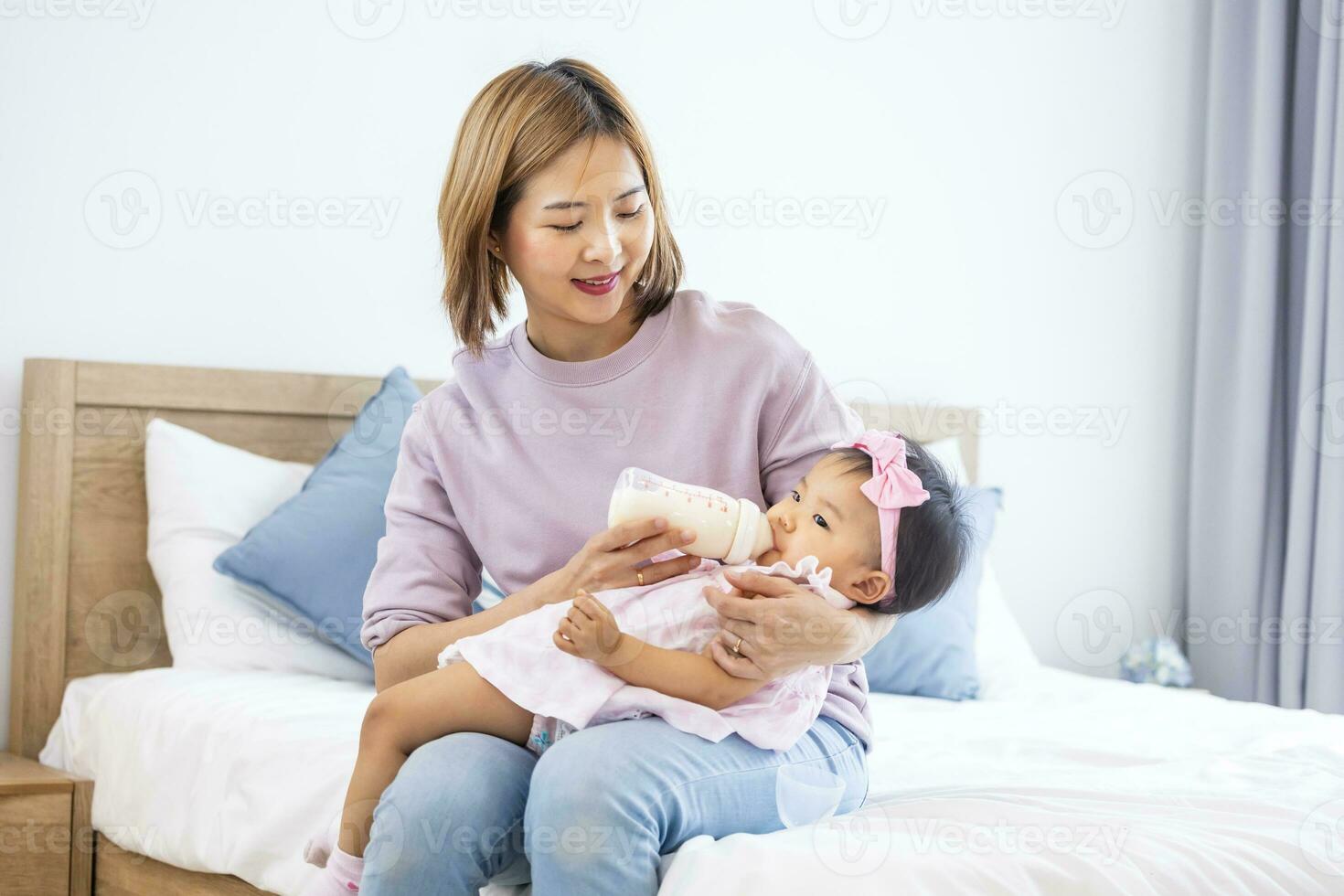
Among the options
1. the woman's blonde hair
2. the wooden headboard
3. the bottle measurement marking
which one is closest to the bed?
the wooden headboard

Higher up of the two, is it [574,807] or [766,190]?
[766,190]

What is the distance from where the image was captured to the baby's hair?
4.34 ft

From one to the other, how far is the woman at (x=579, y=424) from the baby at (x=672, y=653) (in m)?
0.03

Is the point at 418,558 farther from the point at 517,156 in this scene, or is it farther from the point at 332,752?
the point at 517,156

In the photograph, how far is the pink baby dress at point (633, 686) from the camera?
4.08 feet

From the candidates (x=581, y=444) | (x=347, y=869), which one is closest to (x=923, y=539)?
(x=581, y=444)

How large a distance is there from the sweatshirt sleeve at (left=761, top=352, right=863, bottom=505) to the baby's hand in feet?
1.10

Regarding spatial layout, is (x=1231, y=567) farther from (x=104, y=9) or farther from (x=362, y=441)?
(x=104, y=9)

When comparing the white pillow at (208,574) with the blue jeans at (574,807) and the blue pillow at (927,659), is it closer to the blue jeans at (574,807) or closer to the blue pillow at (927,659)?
the blue pillow at (927,659)

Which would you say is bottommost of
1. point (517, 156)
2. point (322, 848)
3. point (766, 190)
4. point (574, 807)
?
point (322, 848)

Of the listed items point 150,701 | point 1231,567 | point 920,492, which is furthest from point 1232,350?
point 150,701

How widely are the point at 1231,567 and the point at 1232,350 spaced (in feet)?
1.84

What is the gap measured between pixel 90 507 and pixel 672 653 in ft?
4.81

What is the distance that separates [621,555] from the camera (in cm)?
133
